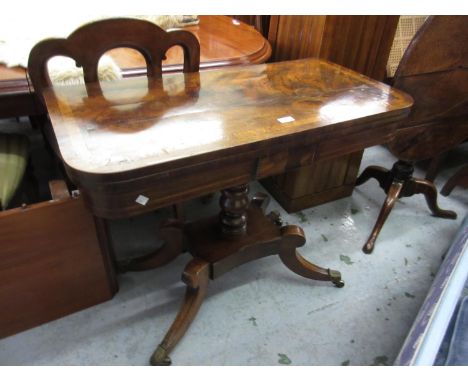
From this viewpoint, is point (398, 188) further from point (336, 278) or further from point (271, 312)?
point (271, 312)

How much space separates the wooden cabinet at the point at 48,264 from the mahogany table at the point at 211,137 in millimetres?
262

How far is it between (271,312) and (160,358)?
40cm

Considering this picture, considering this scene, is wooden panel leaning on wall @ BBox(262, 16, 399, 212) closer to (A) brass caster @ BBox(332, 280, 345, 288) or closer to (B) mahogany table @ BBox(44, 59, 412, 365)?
(B) mahogany table @ BBox(44, 59, 412, 365)

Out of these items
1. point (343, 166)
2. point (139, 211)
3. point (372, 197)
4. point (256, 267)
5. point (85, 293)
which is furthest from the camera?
point (372, 197)

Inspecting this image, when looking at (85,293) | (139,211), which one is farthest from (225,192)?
(85,293)

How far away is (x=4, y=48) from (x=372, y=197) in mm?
1751

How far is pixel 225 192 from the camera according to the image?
1094mm

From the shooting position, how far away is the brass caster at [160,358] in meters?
1.00

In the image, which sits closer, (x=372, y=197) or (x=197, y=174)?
(x=197, y=174)

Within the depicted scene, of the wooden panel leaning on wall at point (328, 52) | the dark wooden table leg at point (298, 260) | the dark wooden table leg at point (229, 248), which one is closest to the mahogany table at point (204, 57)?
the wooden panel leaning on wall at point (328, 52)

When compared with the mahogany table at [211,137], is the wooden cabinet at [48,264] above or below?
below

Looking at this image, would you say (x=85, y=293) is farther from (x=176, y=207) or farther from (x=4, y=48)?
(x=4, y=48)

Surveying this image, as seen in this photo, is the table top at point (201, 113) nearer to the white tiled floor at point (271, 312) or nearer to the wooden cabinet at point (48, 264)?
the wooden cabinet at point (48, 264)

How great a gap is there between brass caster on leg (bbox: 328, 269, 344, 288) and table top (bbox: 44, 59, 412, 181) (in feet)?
2.06
